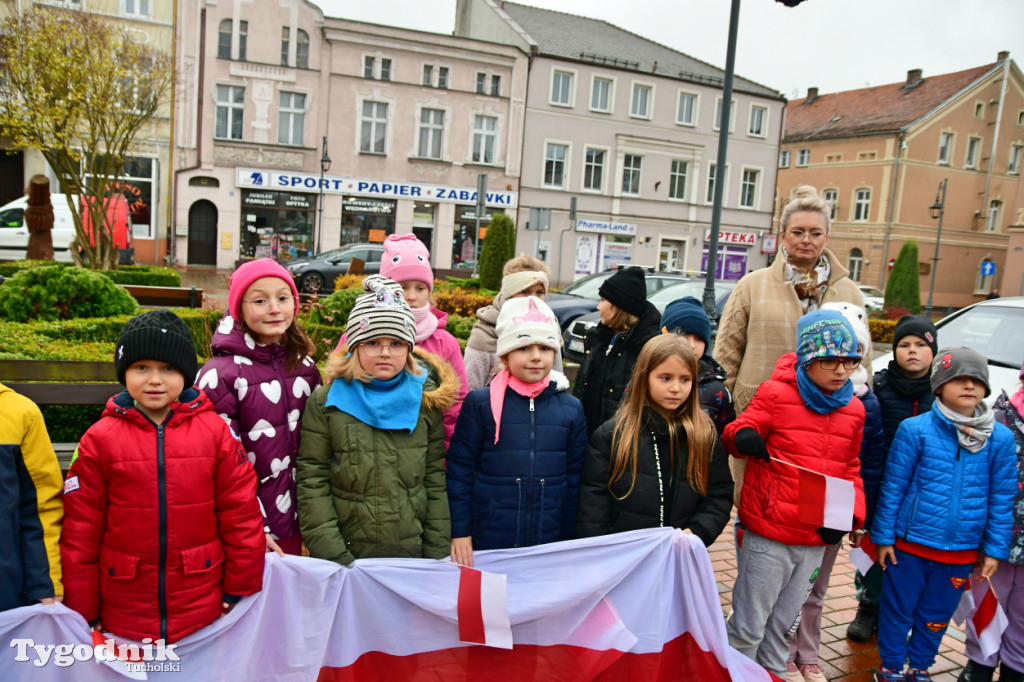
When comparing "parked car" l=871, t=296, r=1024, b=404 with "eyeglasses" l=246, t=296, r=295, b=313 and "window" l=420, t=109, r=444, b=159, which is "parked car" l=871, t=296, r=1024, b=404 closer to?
"eyeglasses" l=246, t=296, r=295, b=313

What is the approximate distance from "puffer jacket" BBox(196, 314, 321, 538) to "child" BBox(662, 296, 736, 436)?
6.34 feet

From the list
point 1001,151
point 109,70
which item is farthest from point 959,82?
point 109,70

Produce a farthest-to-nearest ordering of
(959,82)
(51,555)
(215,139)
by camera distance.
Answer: (959,82), (215,139), (51,555)

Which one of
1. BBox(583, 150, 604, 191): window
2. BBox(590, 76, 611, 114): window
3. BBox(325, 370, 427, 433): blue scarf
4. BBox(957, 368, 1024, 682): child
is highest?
BBox(590, 76, 611, 114): window

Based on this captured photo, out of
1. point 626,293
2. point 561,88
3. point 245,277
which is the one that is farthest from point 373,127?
point 245,277

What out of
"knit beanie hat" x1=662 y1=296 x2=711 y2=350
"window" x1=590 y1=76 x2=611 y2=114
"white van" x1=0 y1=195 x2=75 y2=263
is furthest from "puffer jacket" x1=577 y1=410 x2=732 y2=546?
"window" x1=590 y1=76 x2=611 y2=114

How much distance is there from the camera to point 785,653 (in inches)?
136

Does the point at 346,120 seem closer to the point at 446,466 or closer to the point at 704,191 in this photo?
the point at 704,191

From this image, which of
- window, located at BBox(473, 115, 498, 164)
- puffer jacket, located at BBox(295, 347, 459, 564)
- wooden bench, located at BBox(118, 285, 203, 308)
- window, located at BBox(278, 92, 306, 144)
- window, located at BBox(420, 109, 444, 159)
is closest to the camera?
puffer jacket, located at BBox(295, 347, 459, 564)

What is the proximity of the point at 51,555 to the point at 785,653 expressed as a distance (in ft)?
Result: 10.7

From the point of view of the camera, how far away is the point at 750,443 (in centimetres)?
318

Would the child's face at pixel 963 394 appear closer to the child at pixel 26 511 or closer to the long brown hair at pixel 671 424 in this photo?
the long brown hair at pixel 671 424

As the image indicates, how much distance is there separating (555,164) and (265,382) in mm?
31979

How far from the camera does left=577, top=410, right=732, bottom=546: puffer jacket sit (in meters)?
3.23
